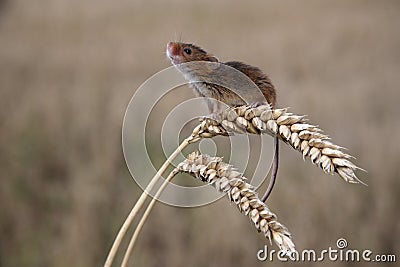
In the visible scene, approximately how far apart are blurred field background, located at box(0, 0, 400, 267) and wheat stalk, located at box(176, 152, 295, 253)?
75 centimetres

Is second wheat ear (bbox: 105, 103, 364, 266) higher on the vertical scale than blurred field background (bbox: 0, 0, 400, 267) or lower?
lower

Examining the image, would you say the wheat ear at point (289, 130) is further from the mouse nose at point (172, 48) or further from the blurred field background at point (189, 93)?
the blurred field background at point (189, 93)

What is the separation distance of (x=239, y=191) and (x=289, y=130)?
120mm

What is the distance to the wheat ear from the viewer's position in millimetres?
769

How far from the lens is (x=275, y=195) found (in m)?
4.68

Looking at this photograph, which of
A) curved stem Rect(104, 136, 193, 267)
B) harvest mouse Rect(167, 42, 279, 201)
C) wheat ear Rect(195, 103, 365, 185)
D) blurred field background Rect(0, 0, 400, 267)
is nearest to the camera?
wheat ear Rect(195, 103, 365, 185)

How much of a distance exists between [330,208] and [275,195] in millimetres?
449

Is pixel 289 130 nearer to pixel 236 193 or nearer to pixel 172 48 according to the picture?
pixel 236 193

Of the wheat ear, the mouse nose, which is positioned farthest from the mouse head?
the wheat ear

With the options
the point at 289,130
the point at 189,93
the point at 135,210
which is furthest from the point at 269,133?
the point at 189,93

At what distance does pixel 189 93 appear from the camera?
697 centimetres

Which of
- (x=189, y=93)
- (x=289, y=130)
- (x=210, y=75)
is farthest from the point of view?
(x=189, y=93)

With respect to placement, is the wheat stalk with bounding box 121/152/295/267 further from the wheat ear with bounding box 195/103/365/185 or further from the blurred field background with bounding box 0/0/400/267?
the blurred field background with bounding box 0/0/400/267

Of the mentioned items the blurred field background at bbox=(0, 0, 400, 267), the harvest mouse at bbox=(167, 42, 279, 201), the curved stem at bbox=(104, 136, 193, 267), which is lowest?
the curved stem at bbox=(104, 136, 193, 267)
